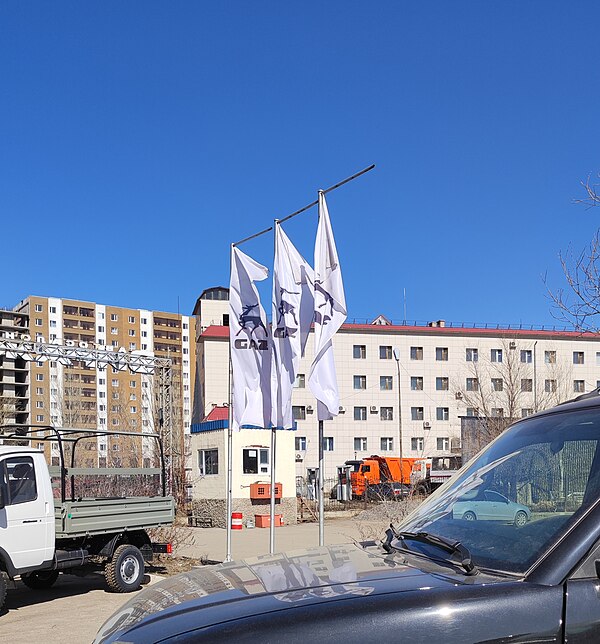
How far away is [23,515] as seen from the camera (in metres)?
11.4

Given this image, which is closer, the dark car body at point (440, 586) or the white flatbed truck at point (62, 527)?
the dark car body at point (440, 586)

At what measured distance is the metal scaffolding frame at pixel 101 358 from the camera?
33441 mm

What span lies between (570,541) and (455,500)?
101 cm

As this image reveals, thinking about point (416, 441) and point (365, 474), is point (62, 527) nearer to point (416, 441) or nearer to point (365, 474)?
point (365, 474)

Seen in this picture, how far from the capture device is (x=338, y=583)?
2748mm

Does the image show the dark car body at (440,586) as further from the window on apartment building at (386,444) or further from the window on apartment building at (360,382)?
the window on apartment building at (386,444)

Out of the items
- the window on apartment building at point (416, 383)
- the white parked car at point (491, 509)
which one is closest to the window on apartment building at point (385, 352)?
the window on apartment building at point (416, 383)

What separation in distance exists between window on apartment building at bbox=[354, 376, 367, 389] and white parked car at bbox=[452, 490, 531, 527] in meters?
63.4

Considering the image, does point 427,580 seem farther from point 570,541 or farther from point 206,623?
point 206,623

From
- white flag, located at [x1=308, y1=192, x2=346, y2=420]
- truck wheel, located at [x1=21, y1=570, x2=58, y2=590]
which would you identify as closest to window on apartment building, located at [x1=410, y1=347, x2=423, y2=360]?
truck wheel, located at [x1=21, y1=570, x2=58, y2=590]

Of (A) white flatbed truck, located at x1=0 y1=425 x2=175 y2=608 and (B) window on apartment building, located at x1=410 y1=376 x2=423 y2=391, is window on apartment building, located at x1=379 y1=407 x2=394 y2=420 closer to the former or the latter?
(B) window on apartment building, located at x1=410 y1=376 x2=423 y2=391

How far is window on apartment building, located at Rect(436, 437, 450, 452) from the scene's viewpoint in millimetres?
67625

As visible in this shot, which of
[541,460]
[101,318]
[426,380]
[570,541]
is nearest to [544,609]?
[570,541]

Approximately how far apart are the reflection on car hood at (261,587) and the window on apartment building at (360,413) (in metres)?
63.5
